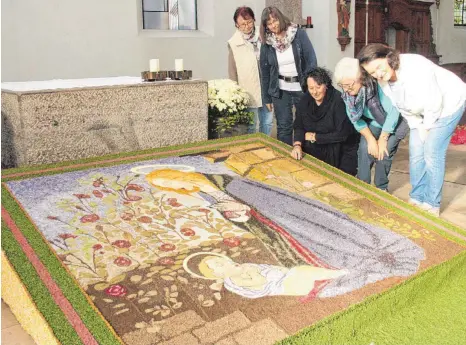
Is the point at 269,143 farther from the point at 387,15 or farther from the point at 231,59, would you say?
the point at 387,15

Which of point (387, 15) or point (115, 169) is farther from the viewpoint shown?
point (387, 15)

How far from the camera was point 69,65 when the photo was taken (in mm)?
7051

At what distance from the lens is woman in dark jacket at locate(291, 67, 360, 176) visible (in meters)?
4.09

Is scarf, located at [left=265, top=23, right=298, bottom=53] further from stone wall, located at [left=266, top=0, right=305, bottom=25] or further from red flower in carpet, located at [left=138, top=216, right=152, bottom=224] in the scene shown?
stone wall, located at [left=266, top=0, right=305, bottom=25]

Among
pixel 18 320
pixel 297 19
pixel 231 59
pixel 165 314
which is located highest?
pixel 297 19

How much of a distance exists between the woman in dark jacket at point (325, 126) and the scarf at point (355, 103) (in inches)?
6.2

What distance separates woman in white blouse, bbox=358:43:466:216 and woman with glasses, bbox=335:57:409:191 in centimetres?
14

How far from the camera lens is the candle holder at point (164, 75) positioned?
415 cm

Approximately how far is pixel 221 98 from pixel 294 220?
1733 mm

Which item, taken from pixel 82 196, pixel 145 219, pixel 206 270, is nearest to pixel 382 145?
pixel 145 219

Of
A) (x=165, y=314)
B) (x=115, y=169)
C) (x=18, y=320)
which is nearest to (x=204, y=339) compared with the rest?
(x=165, y=314)

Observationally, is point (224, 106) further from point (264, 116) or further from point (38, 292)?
point (38, 292)

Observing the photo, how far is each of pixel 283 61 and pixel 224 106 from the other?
2.56 ft

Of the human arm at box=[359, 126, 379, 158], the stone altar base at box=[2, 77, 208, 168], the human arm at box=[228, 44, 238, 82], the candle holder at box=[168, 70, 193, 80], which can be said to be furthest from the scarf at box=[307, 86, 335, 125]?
the human arm at box=[228, 44, 238, 82]
